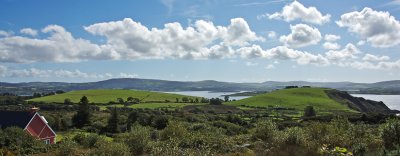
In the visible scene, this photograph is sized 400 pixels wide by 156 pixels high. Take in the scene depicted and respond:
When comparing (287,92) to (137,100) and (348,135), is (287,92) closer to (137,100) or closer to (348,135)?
(137,100)

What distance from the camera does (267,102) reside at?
161 meters

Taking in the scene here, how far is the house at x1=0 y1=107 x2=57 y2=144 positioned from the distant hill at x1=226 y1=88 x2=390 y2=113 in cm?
10610

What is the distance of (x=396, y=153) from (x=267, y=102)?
501ft

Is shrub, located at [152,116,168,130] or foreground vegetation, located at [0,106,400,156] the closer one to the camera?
foreground vegetation, located at [0,106,400,156]

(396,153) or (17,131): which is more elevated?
(396,153)

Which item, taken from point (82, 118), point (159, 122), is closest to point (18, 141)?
point (159, 122)

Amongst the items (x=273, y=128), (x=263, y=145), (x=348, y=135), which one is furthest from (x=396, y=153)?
(x=273, y=128)

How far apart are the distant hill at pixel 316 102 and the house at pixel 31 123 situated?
348 feet

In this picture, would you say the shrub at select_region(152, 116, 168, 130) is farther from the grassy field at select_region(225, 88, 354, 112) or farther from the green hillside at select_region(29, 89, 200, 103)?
the green hillside at select_region(29, 89, 200, 103)

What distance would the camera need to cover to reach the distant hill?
151m

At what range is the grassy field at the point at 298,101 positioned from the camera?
492 ft

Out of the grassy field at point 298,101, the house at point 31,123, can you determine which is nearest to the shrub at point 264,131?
the house at point 31,123

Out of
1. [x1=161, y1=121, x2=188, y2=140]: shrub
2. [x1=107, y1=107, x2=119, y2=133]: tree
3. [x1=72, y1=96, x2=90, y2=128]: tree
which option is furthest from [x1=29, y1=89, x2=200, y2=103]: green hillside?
[x1=161, y1=121, x2=188, y2=140]: shrub

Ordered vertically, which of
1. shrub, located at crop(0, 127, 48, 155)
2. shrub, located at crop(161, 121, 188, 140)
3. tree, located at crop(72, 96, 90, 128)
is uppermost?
shrub, located at crop(161, 121, 188, 140)
